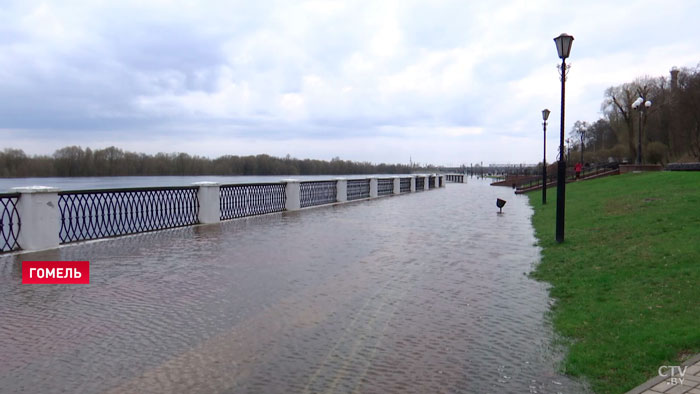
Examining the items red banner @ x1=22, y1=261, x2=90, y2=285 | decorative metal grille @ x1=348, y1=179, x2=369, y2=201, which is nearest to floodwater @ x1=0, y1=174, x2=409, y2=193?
decorative metal grille @ x1=348, y1=179, x2=369, y2=201

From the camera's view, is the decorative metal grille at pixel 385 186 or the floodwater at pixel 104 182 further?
the decorative metal grille at pixel 385 186

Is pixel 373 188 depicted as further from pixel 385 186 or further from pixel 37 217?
pixel 37 217

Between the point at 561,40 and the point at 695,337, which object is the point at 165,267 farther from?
the point at 561,40

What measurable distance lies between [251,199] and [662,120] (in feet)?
200

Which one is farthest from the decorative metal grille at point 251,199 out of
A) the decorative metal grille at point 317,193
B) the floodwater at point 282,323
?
the floodwater at point 282,323

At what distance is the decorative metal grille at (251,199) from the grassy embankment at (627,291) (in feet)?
32.1

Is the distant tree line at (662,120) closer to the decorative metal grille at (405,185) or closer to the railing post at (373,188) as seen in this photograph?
the decorative metal grille at (405,185)

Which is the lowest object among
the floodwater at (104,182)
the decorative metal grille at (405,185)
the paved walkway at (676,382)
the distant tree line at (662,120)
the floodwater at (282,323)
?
the floodwater at (282,323)

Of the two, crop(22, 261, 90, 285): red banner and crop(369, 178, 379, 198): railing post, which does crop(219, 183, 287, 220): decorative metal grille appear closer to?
crop(22, 261, 90, 285): red banner

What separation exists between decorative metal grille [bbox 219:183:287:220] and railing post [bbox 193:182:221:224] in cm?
64

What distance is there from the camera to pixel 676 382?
360cm

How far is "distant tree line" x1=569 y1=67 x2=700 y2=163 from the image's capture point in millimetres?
51156

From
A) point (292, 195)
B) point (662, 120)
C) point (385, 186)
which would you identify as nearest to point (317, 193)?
point (292, 195)

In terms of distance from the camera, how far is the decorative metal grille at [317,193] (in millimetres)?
21484
